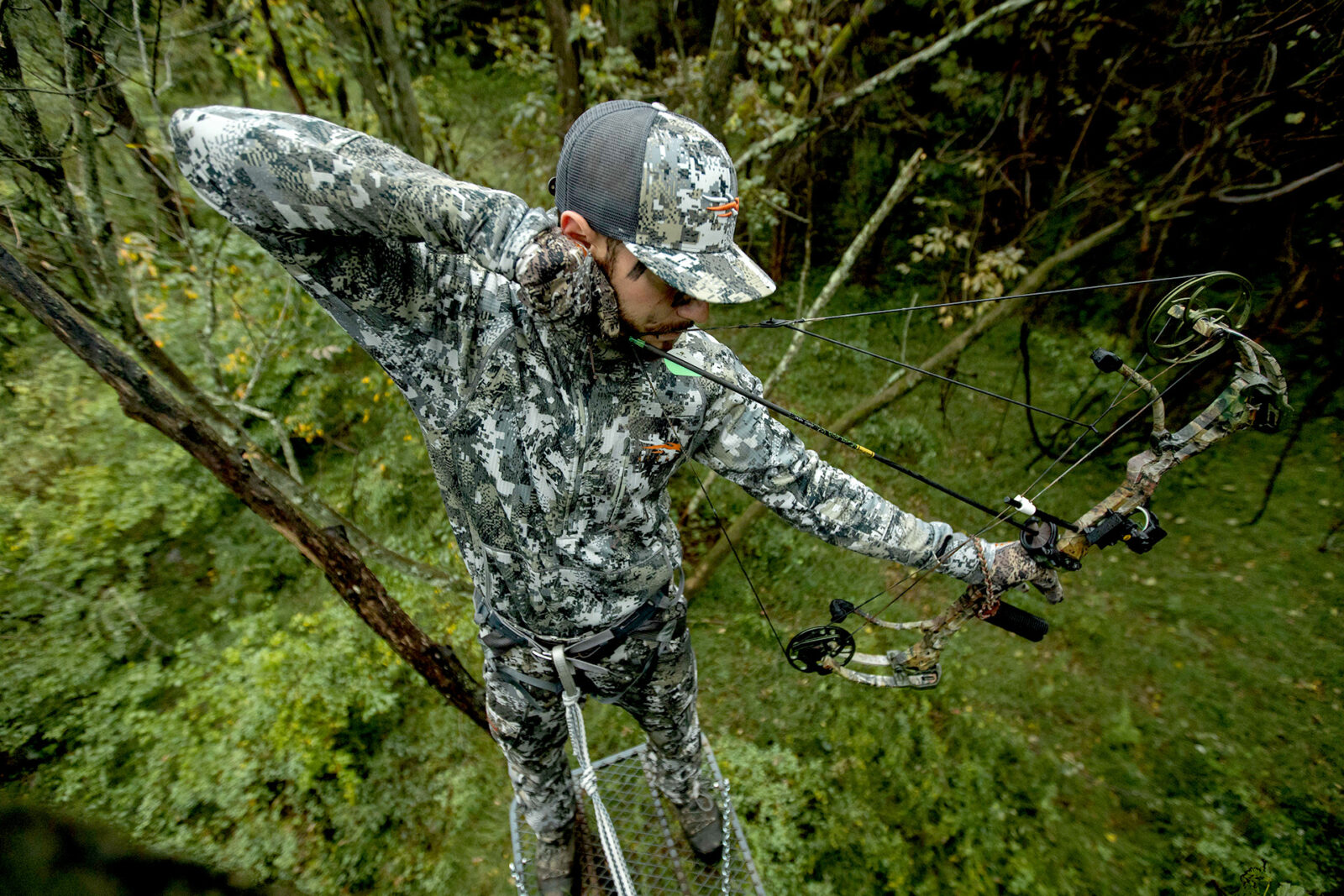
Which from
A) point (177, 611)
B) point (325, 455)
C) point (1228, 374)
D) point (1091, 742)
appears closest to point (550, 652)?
point (1091, 742)

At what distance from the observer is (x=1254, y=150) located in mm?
4227

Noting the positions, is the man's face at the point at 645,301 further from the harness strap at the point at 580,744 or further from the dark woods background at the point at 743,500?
the dark woods background at the point at 743,500

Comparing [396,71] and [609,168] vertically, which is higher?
[609,168]

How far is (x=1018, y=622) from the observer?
6.15 feet

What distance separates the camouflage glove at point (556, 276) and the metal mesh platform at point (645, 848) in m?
2.33

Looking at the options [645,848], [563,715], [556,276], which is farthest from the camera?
[645,848]

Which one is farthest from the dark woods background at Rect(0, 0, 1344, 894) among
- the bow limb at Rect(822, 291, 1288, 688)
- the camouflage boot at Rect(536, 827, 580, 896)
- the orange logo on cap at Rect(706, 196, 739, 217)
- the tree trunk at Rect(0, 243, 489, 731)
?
the orange logo on cap at Rect(706, 196, 739, 217)

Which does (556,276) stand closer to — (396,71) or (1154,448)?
(1154,448)

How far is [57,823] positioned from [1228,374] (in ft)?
21.3

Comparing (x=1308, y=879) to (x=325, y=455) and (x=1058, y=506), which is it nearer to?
(x=1058, y=506)

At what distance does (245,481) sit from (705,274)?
7.24 feet

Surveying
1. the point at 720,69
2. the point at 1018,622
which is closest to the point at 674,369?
the point at 1018,622

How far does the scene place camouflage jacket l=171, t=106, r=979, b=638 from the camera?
4.52 ft

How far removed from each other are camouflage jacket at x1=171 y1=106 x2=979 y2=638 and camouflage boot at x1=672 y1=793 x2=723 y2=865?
1.29m
